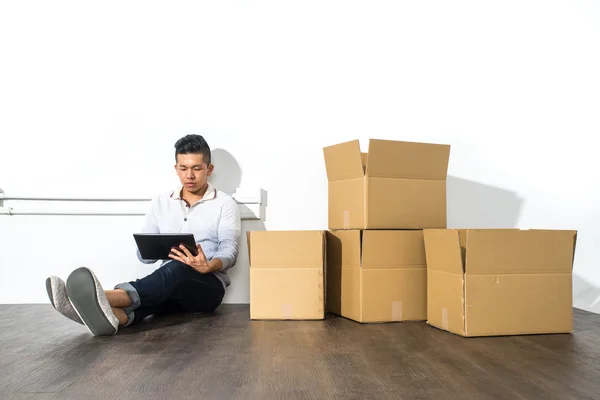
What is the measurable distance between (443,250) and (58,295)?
1.26m

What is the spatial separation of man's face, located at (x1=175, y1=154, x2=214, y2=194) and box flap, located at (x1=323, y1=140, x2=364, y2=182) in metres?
0.53

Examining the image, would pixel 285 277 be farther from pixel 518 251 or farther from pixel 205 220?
pixel 518 251

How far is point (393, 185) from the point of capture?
6.75ft

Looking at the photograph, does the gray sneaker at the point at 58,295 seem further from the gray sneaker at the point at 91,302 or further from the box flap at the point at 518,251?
the box flap at the point at 518,251

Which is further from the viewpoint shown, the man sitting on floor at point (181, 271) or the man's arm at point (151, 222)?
the man's arm at point (151, 222)

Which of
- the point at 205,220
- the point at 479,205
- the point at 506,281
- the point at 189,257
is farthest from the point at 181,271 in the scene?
the point at 479,205

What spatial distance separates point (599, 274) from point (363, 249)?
1403 mm

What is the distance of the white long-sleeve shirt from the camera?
2.25 metres

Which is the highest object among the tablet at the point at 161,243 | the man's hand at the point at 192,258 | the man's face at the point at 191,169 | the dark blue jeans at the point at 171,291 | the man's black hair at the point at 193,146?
the man's black hair at the point at 193,146

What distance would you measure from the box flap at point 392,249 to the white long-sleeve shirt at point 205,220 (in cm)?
57

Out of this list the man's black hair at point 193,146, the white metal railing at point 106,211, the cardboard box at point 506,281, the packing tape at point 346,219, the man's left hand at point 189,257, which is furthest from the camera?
the white metal railing at point 106,211

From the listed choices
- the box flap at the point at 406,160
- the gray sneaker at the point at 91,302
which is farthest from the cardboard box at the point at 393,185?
the gray sneaker at the point at 91,302

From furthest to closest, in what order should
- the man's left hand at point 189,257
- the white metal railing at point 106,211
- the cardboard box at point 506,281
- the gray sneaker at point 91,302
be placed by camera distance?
the white metal railing at point 106,211 < the man's left hand at point 189,257 < the cardboard box at point 506,281 < the gray sneaker at point 91,302

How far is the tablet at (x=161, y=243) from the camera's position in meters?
1.93
